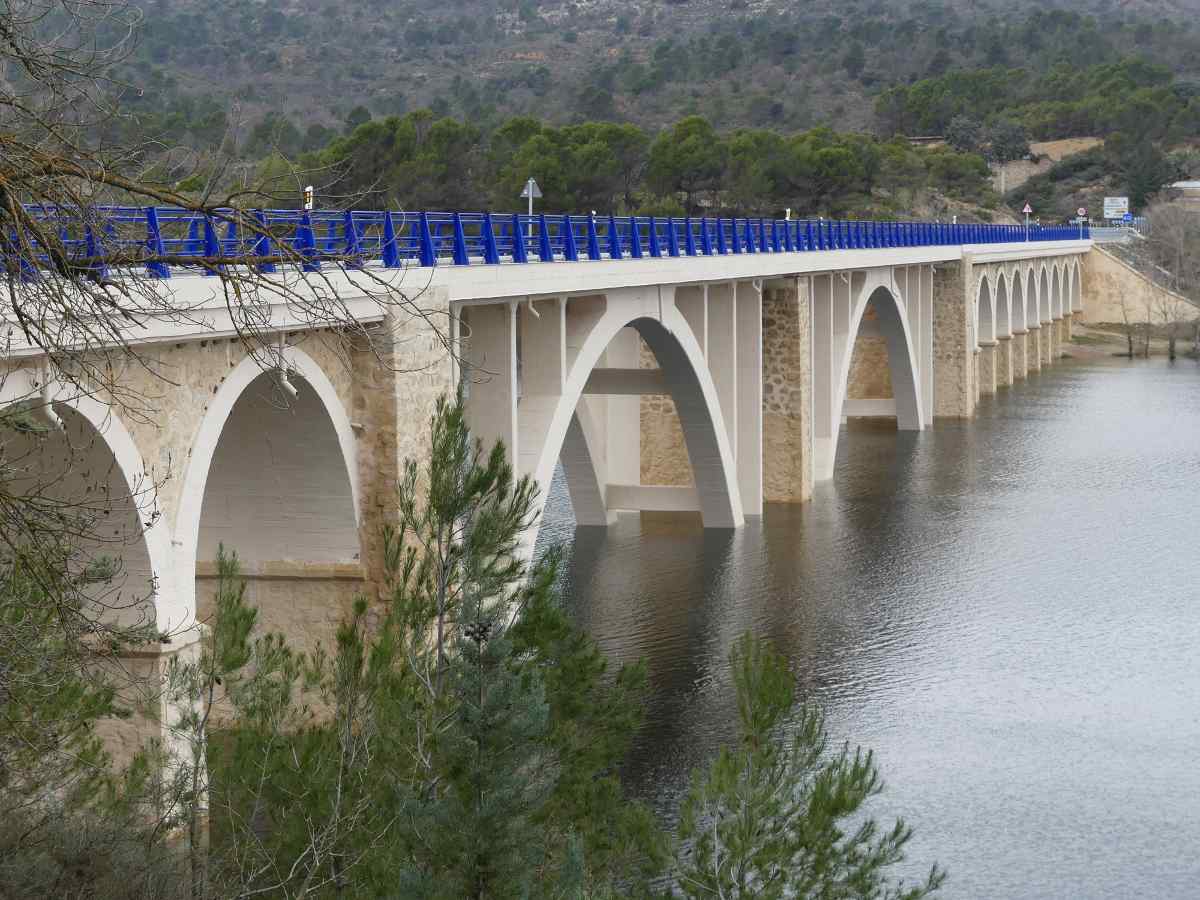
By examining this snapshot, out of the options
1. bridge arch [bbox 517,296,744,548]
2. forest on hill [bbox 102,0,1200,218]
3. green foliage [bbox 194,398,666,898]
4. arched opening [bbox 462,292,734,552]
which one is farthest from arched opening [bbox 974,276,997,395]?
green foliage [bbox 194,398,666,898]

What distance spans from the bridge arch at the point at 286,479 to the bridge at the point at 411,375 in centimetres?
2

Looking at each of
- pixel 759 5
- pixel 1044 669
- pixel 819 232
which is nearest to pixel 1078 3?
pixel 759 5

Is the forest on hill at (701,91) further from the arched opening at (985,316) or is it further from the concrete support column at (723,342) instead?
the arched opening at (985,316)

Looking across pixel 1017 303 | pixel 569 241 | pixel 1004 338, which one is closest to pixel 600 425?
pixel 569 241

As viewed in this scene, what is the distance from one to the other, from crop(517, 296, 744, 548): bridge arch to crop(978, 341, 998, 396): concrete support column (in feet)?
71.8

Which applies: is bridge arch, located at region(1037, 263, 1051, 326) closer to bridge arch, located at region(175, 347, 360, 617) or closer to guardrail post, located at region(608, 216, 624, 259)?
guardrail post, located at region(608, 216, 624, 259)

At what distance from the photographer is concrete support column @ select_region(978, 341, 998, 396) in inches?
1847

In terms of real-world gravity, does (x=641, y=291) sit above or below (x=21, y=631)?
above

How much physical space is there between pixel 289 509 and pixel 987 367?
34.4 meters

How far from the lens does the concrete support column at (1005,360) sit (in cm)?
4969

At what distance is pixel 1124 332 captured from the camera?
63.4 metres

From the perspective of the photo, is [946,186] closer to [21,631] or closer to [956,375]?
[956,375]

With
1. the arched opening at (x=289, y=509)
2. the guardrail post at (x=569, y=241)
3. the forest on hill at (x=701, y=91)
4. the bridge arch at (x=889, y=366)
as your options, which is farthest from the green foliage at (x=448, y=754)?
the bridge arch at (x=889, y=366)

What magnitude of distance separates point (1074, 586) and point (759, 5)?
488 ft
